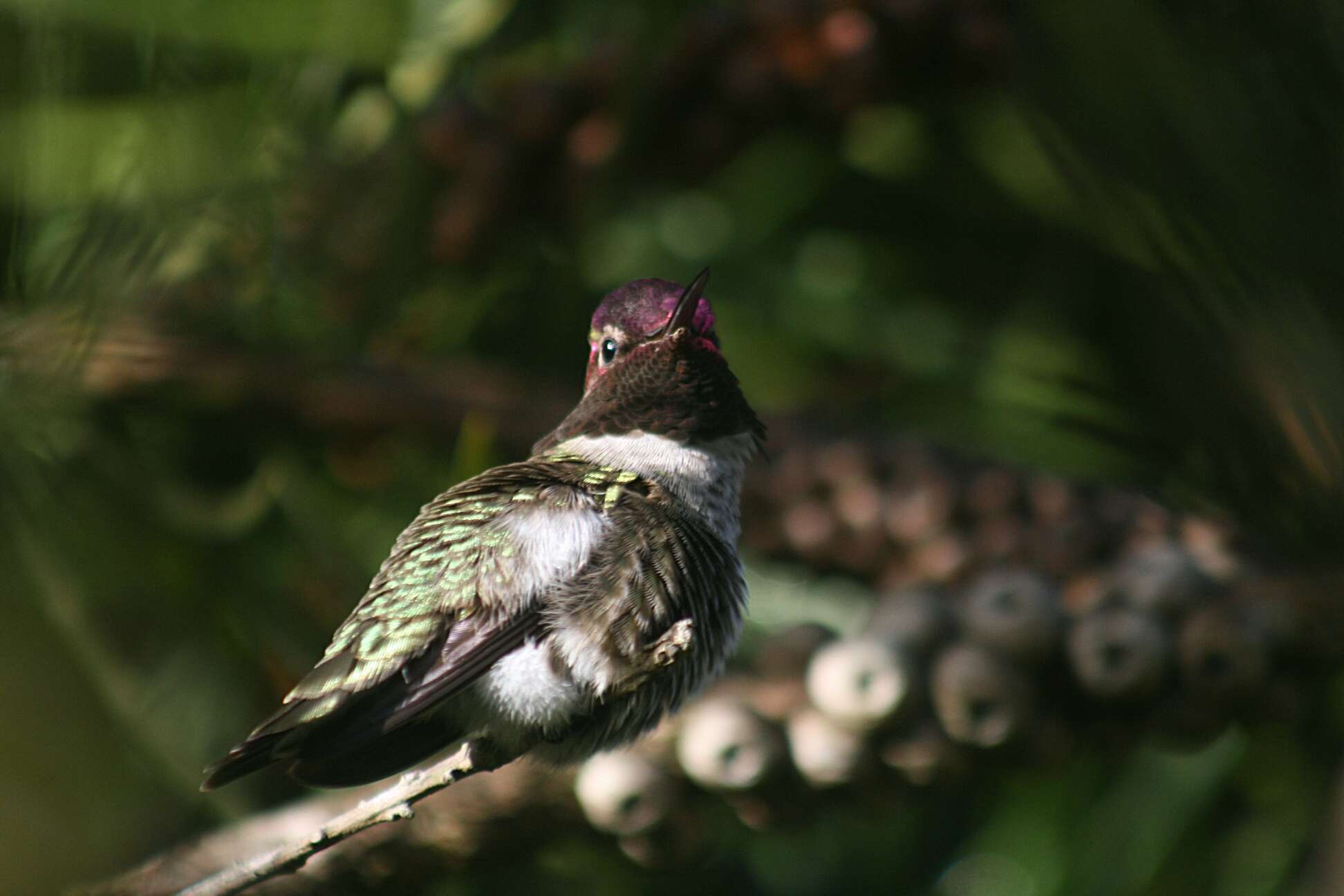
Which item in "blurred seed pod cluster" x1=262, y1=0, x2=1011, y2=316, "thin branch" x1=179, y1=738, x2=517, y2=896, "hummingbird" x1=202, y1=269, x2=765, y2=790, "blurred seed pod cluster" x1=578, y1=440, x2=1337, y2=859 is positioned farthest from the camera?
"blurred seed pod cluster" x1=262, y1=0, x2=1011, y2=316

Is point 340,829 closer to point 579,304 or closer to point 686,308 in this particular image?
point 686,308

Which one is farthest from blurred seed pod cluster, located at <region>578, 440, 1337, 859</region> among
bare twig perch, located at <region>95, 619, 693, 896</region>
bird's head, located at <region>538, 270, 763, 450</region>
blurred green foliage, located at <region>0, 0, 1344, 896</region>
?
bare twig perch, located at <region>95, 619, 693, 896</region>

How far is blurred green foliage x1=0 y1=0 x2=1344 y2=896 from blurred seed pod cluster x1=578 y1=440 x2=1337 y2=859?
5.2 inches

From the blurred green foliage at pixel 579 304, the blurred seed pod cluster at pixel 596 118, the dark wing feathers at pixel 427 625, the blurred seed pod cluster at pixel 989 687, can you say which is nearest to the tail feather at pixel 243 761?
the dark wing feathers at pixel 427 625

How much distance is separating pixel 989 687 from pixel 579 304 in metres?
0.66

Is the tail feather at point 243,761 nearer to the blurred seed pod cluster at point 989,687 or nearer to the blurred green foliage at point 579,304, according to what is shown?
the blurred green foliage at point 579,304

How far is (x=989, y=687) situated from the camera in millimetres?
930

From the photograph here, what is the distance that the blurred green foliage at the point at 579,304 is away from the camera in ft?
1.95

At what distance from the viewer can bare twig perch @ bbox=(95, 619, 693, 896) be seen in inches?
15.6

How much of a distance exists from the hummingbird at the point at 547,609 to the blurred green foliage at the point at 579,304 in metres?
0.05

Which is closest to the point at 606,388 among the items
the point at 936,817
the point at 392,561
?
the point at 392,561

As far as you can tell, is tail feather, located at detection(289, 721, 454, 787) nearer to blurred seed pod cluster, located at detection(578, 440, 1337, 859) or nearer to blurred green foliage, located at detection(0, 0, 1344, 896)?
blurred green foliage, located at detection(0, 0, 1344, 896)

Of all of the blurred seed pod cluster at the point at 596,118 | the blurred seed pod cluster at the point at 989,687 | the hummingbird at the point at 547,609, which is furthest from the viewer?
the blurred seed pod cluster at the point at 596,118

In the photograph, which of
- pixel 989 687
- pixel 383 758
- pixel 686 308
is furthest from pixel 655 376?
pixel 989 687
